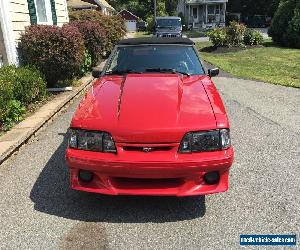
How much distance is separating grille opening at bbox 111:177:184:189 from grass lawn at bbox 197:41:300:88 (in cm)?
849

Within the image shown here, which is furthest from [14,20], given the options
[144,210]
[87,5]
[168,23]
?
[87,5]

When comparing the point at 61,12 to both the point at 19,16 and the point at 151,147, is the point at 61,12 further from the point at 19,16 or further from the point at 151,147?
the point at 151,147

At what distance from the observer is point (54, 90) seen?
1011 cm

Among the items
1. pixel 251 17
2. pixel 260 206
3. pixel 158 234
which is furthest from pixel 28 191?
pixel 251 17

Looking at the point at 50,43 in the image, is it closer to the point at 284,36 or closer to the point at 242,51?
the point at 242,51

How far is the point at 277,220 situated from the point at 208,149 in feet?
3.31

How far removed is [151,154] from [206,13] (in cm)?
4815

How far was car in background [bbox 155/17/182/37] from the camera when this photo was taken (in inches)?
1083

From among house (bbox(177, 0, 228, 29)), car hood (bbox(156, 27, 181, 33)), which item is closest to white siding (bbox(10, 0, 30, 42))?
car hood (bbox(156, 27, 181, 33))

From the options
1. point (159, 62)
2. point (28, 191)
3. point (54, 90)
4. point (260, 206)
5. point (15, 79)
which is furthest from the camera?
point (54, 90)

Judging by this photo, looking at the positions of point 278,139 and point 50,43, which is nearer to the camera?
point 278,139

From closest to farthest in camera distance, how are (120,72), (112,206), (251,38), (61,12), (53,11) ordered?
(112,206)
(120,72)
(53,11)
(61,12)
(251,38)

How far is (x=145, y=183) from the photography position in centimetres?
385

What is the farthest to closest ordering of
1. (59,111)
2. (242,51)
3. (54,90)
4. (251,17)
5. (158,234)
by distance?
1. (251,17)
2. (242,51)
3. (54,90)
4. (59,111)
5. (158,234)
